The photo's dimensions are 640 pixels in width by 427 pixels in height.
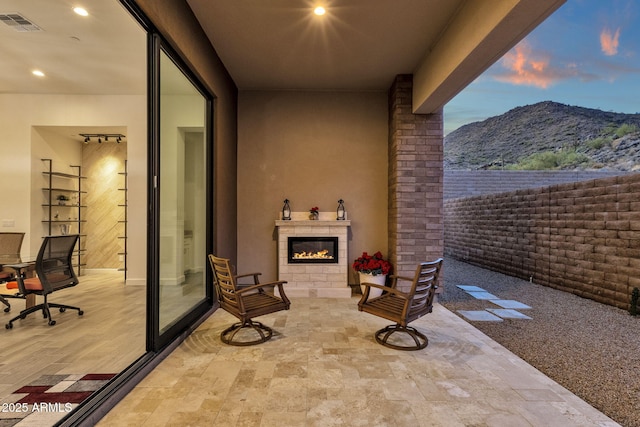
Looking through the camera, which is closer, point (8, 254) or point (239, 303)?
point (239, 303)

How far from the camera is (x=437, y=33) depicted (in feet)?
10.9

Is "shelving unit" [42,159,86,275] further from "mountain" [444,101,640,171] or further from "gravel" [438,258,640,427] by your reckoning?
"mountain" [444,101,640,171]

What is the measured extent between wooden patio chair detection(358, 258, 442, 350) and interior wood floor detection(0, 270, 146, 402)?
82.9 inches

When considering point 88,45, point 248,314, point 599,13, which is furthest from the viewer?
point 599,13

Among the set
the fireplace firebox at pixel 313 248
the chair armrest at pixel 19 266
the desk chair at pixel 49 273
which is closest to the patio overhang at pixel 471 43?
the fireplace firebox at pixel 313 248

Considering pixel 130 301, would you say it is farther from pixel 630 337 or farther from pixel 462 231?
pixel 462 231

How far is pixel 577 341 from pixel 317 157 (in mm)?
3851

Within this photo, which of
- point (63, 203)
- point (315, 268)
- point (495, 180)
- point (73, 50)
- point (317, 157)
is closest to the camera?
point (73, 50)

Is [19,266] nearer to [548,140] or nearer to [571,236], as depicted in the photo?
[571,236]

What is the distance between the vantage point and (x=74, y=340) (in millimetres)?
2852

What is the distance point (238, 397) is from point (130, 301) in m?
3.17

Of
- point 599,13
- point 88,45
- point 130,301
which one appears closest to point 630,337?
point 130,301

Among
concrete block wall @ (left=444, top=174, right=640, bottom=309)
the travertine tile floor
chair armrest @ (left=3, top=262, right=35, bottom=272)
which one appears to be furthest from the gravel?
chair armrest @ (left=3, top=262, right=35, bottom=272)

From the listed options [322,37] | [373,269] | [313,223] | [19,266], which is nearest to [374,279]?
[373,269]
